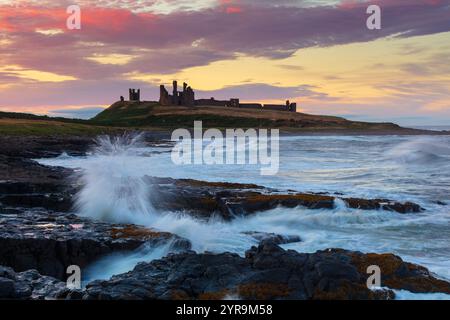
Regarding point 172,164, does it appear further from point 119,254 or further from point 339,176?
point 119,254

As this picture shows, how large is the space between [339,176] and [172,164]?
38.4 ft

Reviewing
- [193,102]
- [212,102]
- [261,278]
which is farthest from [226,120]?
[261,278]

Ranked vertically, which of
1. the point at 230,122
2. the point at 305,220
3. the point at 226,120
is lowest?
the point at 305,220

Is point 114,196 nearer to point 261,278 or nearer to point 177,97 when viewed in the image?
point 261,278

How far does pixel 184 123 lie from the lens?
115 m

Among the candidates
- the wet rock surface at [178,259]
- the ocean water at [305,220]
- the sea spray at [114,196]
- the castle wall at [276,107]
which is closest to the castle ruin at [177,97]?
the castle wall at [276,107]

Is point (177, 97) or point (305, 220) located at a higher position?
point (177, 97)

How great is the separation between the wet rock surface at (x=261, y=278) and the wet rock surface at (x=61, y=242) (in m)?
2.34

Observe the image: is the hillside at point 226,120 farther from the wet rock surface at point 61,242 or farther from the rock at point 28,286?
the rock at point 28,286

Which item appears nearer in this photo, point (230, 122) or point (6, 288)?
point (6, 288)

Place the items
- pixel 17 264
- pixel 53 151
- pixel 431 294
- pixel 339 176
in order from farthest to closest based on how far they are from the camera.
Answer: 1. pixel 53 151
2. pixel 339 176
3. pixel 17 264
4. pixel 431 294

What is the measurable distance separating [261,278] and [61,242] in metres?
4.92

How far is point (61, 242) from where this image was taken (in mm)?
10875
